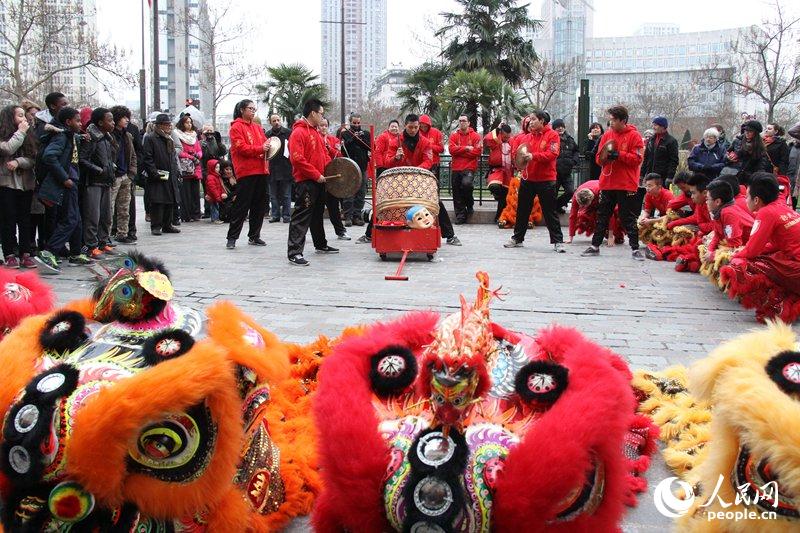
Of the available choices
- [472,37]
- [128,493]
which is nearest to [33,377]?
[128,493]

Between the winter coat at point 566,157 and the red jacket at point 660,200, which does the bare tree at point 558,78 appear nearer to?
the winter coat at point 566,157

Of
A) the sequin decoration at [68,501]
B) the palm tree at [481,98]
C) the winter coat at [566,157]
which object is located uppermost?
the palm tree at [481,98]

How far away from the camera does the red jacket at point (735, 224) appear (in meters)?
7.14

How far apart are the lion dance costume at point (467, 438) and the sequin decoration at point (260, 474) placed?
47 cm

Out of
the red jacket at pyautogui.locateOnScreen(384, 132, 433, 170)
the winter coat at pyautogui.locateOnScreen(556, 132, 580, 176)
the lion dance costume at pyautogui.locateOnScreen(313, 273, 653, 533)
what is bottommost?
the lion dance costume at pyautogui.locateOnScreen(313, 273, 653, 533)

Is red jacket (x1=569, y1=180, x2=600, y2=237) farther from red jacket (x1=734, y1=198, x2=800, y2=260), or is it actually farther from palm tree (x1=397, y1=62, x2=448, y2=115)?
palm tree (x1=397, y1=62, x2=448, y2=115)

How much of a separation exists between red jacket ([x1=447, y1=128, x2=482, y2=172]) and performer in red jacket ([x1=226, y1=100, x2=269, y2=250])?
13.7 feet

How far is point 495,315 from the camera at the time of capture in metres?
6.10

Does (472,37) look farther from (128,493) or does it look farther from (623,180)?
(128,493)

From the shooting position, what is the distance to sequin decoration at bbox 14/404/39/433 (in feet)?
6.81

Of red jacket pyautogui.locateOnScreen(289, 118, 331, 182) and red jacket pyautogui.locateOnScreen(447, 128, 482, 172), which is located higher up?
red jacket pyautogui.locateOnScreen(447, 128, 482, 172)

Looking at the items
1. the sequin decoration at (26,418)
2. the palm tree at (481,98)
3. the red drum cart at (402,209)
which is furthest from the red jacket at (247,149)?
the palm tree at (481,98)

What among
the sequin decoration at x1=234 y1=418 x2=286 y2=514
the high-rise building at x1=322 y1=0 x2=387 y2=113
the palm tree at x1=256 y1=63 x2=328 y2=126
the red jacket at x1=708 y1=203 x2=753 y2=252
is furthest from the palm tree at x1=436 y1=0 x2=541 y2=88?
the high-rise building at x1=322 y1=0 x2=387 y2=113

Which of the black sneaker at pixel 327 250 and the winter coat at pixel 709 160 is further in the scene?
the winter coat at pixel 709 160
